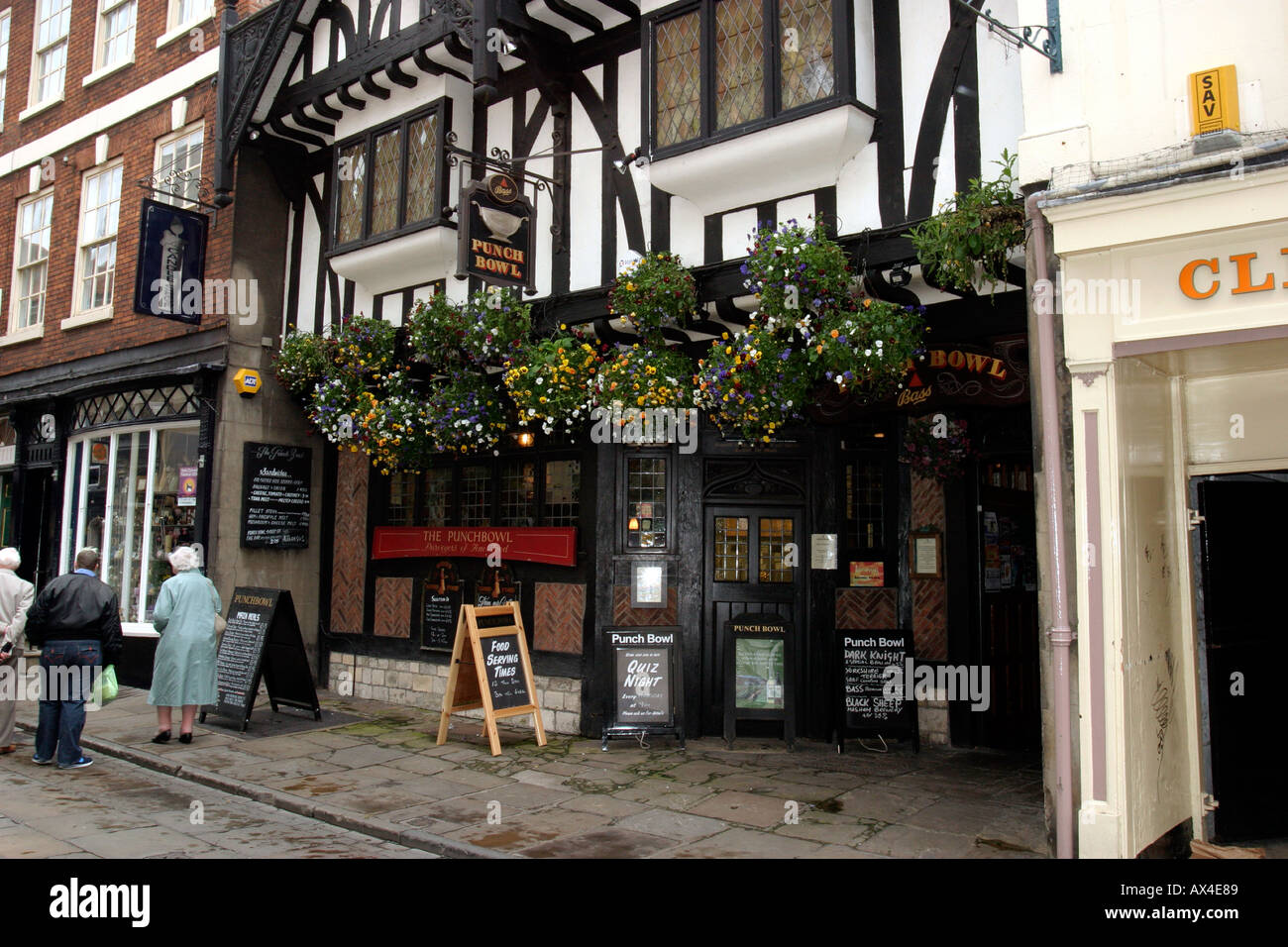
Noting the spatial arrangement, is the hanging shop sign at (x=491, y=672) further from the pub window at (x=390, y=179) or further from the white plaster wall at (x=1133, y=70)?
the white plaster wall at (x=1133, y=70)

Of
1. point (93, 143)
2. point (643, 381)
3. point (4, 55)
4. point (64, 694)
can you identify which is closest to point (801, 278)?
point (643, 381)

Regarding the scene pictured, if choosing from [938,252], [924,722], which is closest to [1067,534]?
[938,252]

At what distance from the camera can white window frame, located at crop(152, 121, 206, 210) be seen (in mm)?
12070

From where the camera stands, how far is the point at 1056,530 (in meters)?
5.22

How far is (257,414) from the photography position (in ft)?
37.7

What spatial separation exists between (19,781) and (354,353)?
5.12 meters

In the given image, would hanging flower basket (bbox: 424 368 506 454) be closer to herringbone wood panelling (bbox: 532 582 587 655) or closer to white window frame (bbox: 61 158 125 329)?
herringbone wood panelling (bbox: 532 582 587 655)

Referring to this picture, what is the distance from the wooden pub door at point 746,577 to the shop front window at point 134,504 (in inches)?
258

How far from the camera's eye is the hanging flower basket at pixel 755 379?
23.4ft

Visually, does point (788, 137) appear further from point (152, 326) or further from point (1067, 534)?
point (152, 326)

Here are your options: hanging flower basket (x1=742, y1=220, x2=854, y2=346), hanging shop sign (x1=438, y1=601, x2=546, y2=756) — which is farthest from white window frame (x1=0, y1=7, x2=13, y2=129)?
hanging flower basket (x1=742, y1=220, x2=854, y2=346)

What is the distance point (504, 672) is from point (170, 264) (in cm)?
704

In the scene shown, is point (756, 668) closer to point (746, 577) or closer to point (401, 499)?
point (746, 577)

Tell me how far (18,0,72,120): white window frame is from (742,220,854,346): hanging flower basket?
13.0 meters
